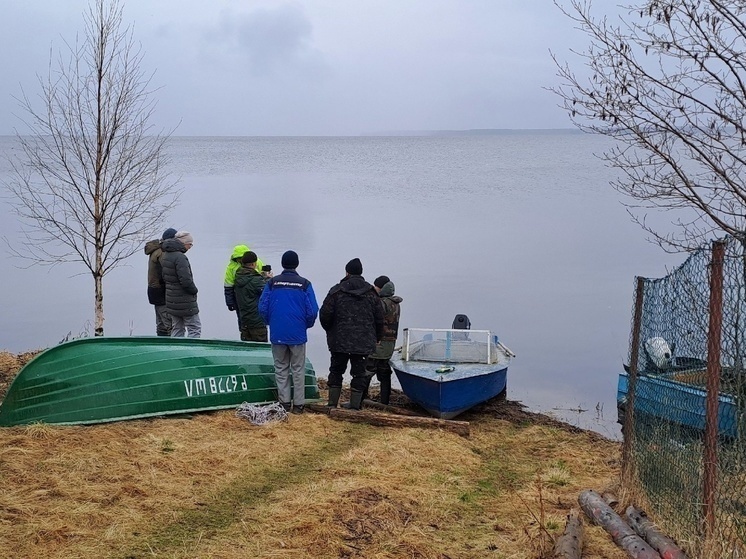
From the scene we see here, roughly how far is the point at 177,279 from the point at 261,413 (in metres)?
2.34

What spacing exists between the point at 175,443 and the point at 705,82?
547 centimetres

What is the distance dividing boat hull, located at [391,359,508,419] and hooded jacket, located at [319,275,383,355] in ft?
5.65

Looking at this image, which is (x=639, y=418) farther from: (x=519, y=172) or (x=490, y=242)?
(x=519, y=172)

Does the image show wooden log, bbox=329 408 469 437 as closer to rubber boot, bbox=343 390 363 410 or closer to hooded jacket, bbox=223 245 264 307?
rubber boot, bbox=343 390 363 410

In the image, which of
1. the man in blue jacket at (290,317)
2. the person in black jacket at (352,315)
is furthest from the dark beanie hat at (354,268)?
the man in blue jacket at (290,317)

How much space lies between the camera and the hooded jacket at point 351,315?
32.5 ft

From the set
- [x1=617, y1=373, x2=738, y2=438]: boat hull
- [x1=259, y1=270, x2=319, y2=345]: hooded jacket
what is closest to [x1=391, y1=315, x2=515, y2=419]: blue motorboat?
[x1=259, y1=270, x2=319, y2=345]: hooded jacket

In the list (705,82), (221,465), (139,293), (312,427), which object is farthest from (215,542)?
(139,293)

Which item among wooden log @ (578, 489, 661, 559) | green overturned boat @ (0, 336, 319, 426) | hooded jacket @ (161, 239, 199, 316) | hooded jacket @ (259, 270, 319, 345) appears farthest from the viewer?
hooded jacket @ (161, 239, 199, 316)

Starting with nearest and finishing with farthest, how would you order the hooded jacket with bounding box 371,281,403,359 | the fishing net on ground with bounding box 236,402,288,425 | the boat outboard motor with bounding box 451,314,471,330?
1. the fishing net on ground with bounding box 236,402,288,425
2. the hooded jacket with bounding box 371,281,403,359
3. the boat outboard motor with bounding box 451,314,471,330

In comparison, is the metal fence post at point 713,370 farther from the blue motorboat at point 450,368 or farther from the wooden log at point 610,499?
the blue motorboat at point 450,368

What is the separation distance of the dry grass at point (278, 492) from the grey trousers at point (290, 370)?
422 millimetres

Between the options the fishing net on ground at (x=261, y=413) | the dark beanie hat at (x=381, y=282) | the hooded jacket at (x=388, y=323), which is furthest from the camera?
the dark beanie hat at (x=381, y=282)

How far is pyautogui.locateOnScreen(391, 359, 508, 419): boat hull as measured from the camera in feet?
37.2
